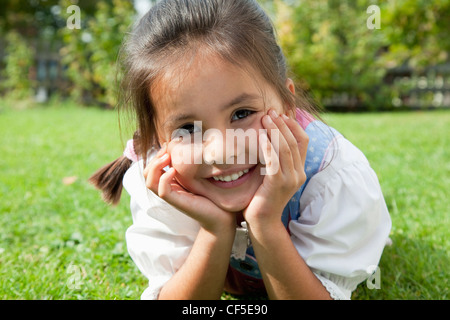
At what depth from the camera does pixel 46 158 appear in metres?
4.20

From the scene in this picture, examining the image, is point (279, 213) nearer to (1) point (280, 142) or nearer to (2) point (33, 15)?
(1) point (280, 142)

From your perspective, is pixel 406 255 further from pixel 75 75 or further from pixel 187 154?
pixel 75 75

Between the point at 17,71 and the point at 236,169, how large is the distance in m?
10.4

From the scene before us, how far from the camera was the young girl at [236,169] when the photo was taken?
1.31 m

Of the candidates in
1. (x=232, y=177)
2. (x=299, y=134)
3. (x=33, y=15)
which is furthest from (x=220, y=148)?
(x=33, y=15)

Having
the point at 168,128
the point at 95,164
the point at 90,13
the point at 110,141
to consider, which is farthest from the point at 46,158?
the point at 90,13

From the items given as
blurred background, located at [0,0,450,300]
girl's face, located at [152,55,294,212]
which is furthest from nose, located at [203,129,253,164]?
blurred background, located at [0,0,450,300]

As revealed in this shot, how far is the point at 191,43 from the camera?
136 cm

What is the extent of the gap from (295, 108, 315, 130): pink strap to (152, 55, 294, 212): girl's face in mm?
200

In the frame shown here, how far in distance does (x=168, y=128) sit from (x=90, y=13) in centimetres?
1771

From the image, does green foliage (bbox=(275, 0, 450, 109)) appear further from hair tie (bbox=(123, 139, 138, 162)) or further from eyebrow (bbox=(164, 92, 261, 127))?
eyebrow (bbox=(164, 92, 261, 127))

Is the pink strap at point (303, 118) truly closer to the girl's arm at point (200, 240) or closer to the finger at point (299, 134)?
the finger at point (299, 134)

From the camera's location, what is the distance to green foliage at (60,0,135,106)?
30.5 feet

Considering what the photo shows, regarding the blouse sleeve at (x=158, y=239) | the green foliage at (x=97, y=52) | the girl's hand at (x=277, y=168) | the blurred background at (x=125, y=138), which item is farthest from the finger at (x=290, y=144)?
the green foliage at (x=97, y=52)
